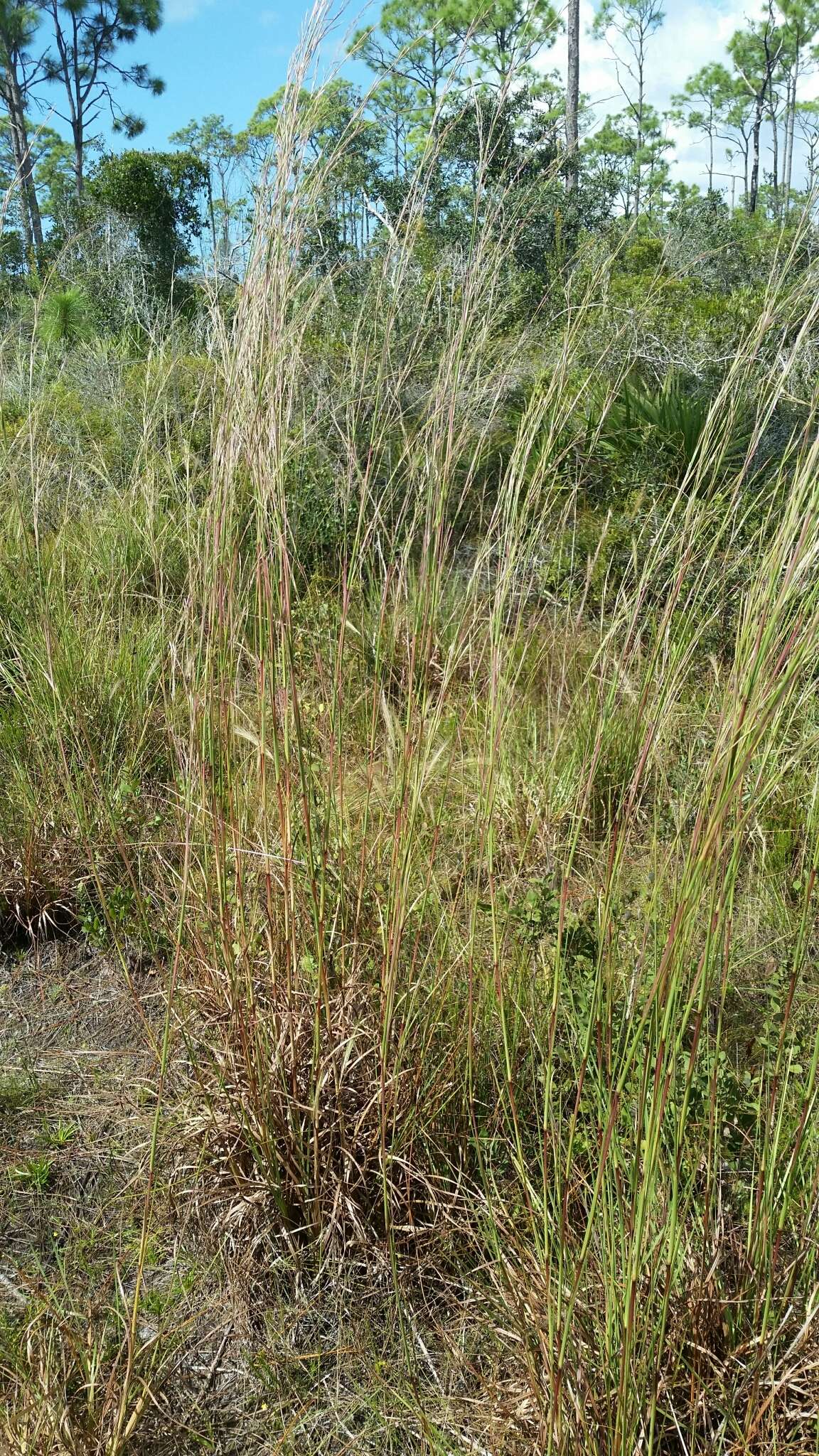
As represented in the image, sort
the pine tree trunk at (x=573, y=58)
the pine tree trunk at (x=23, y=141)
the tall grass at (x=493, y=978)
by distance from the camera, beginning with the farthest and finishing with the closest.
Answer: the pine tree trunk at (x=23, y=141) → the pine tree trunk at (x=573, y=58) → the tall grass at (x=493, y=978)

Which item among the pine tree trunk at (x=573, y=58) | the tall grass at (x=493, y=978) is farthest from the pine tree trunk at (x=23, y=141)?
the tall grass at (x=493, y=978)

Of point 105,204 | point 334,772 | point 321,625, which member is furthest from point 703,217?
point 334,772

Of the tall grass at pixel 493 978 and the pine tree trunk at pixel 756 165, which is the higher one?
the pine tree trunk at pixel 756 165

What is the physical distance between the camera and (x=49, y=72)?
2225 centimetres

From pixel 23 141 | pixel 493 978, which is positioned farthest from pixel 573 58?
pixel 493 978

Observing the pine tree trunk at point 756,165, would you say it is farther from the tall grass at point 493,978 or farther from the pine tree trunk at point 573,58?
the tall grass at point 493,978

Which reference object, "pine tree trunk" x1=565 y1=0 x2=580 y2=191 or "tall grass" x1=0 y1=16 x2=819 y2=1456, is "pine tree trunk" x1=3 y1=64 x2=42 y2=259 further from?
"tall grass" x1=0 y1=16 x2=819 y2=1456

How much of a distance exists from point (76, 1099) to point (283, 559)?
1286mm

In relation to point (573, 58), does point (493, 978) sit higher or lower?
lower

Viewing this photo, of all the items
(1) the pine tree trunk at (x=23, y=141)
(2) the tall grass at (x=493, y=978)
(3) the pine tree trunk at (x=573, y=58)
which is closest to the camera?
(2) the tall grass at (x=493, y=978)

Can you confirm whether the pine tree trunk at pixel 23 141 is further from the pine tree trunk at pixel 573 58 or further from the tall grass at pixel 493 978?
the tall grass at pixel 493 978

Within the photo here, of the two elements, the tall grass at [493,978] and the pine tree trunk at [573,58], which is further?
the pine tree trunk at [573,58]

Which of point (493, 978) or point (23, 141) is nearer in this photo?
point (493, 978)

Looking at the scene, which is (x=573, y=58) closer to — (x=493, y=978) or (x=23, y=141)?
(x=23, y=141)
